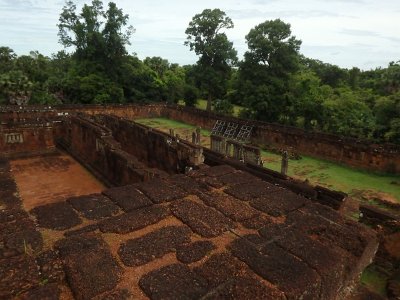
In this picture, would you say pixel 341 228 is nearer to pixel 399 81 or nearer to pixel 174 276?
pixel 174 276

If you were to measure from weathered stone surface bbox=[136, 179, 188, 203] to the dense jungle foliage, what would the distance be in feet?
49.8

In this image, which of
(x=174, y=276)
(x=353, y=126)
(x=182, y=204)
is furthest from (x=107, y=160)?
(x=353, y=126)

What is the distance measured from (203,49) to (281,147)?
527 inches

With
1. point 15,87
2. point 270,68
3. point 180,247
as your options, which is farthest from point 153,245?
point 15,87

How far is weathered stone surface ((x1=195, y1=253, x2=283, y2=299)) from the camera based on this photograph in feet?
7.63

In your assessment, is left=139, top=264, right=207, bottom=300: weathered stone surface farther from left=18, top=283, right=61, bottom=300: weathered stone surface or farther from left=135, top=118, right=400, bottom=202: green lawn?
left=135, top=118, right=400, bottom=202: green lawn

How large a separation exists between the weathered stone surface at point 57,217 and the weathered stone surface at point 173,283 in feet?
3.86

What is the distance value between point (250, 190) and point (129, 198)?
5.16 ft

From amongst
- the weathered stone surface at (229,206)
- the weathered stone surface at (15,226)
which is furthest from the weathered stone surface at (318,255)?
the weathered stone surface at (15,226)

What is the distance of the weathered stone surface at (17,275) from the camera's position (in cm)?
224

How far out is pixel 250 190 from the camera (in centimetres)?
415

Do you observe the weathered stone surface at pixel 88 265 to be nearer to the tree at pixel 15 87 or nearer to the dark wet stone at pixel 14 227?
the dark wet stone at pixel 14 227

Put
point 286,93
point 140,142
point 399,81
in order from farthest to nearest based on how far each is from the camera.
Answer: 1. point 399,81
2. point 286,93
3. point 140,142

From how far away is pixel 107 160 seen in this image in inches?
308
